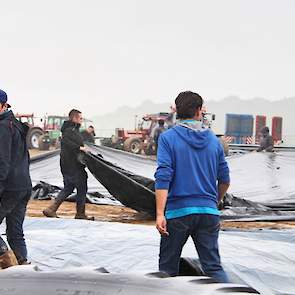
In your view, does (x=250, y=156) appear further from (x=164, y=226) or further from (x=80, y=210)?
(x=164, y=226)

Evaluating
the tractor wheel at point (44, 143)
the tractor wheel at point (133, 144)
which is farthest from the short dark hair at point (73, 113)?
the tractor wheel at point (44, 143)

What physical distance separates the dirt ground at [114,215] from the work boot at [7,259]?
3.24m

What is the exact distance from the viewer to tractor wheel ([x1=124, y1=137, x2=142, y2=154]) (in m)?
27.7

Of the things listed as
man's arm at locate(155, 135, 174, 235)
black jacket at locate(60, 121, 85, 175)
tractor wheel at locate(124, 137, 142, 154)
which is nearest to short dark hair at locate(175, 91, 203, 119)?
man's arm at locate(155, 135, 174, 235)

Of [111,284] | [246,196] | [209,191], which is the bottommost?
[246,196]

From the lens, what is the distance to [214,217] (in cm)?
345

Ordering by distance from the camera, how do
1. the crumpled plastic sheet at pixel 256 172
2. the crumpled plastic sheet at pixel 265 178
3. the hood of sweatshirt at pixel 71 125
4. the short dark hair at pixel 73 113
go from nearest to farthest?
the short dark hair at pixel 73 113, the hood of sweatshirt at pixel 71 125, the crumpled plastic sheet at pixel 265 178, the crumpled plastic sheet at pixel 256 172

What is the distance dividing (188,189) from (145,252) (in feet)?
4.28

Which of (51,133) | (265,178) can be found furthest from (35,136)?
(265,178)

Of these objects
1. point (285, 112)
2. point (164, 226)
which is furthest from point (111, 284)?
point (285, 112)

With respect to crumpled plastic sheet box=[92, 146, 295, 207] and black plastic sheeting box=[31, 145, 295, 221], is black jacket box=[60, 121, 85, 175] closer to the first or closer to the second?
black plastic sheeting box=[31, 145, 295, 221]

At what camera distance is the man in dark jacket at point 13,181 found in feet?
14.8

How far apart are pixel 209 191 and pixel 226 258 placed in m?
1.06

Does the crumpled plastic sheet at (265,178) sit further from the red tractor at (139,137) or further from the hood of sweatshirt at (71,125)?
the red tractor at (139,137)
